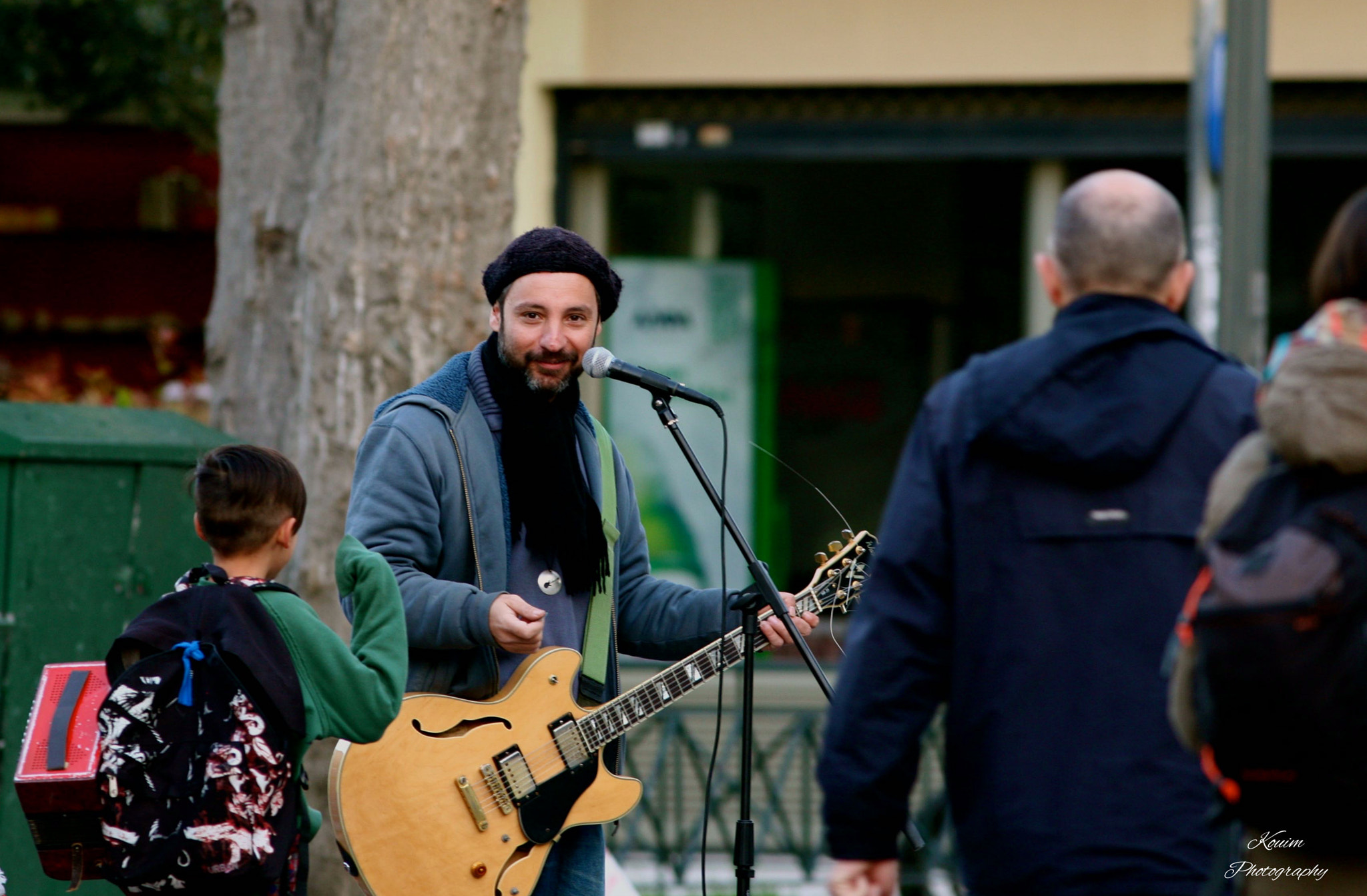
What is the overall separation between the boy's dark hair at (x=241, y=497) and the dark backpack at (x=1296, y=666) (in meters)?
1.82

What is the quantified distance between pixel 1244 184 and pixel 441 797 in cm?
324

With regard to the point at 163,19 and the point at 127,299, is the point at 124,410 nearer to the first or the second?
the point at 163,19

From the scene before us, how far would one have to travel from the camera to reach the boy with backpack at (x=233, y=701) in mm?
2812

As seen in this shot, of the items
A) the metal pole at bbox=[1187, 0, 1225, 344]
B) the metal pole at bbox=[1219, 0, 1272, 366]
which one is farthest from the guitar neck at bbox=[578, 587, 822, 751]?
the metal pole at bbox=[1187, 0, 1225, 344]

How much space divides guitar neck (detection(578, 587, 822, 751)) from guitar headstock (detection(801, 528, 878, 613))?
0.02m

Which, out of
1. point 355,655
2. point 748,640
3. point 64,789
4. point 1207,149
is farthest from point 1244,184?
point 64,789

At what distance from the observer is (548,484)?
3.32 m

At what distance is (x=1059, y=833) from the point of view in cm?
225

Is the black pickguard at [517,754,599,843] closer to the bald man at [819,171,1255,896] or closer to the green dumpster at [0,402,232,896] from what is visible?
the bald man at [819,171,1255,896]

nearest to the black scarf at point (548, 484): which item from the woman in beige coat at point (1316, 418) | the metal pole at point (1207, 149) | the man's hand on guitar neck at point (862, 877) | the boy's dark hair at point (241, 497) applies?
the boy's dark hair at point (241, 497)

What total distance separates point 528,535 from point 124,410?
1.85 m

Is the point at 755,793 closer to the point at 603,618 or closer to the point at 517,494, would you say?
the point at 603,618

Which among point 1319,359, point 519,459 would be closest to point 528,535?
point 519,459

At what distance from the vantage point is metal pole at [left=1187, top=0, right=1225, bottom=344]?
538 centimetres
